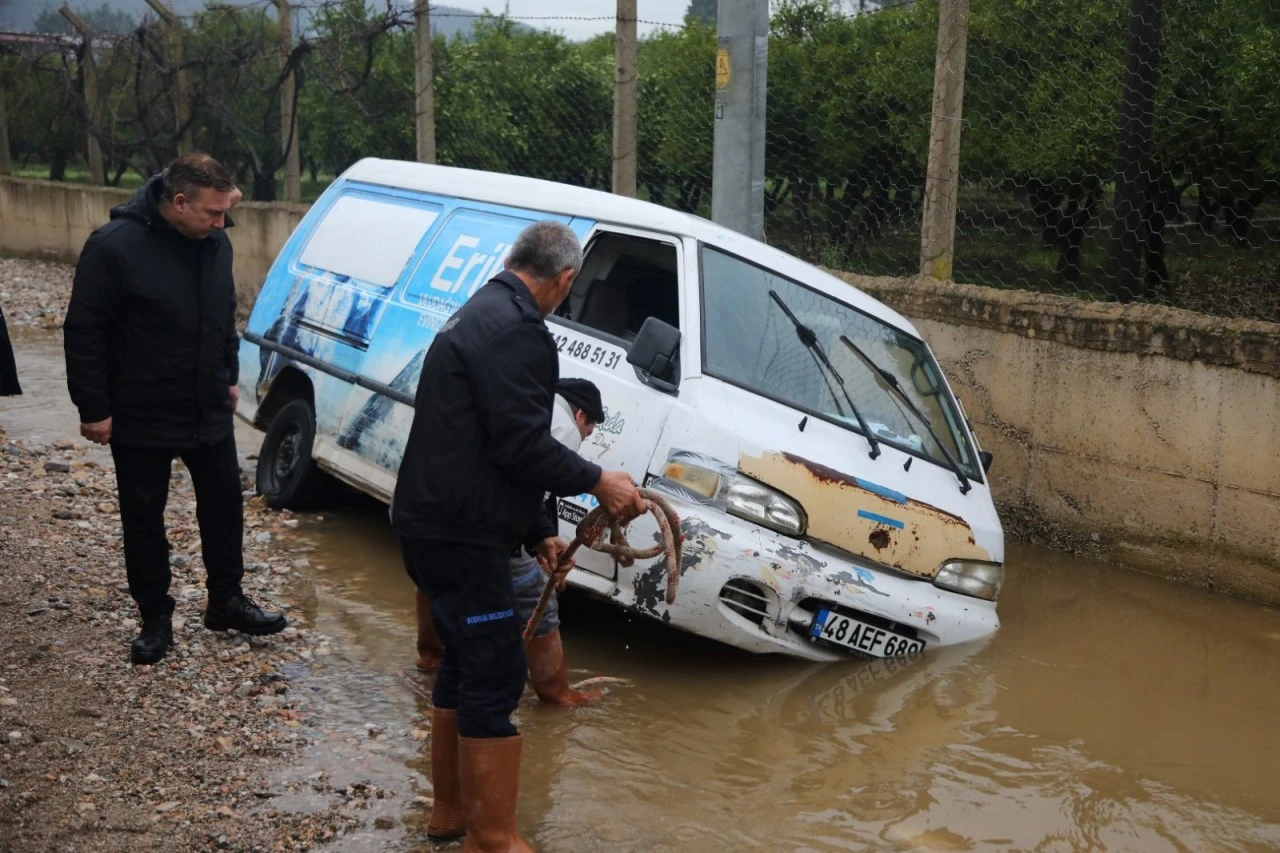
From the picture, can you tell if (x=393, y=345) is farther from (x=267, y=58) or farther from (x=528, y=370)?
(x=267, y=58)

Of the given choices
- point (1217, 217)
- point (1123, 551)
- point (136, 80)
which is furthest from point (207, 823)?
point (136, 80)

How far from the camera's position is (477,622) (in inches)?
153

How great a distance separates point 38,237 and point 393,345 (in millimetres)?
15516

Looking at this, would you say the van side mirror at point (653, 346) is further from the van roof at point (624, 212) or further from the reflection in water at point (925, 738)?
the reflection in water at point (925, 738)

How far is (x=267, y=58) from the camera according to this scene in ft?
50.5

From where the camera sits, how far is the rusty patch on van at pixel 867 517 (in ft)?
17.9

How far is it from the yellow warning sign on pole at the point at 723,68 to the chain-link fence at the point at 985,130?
171 cm

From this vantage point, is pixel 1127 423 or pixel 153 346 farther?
pixel 1127 423

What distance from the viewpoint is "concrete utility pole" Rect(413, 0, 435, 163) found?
12797 millimetres

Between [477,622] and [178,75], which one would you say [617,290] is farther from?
[178,75]

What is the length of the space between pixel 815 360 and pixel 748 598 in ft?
3.94

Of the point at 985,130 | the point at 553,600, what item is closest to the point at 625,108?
the point at 985,130

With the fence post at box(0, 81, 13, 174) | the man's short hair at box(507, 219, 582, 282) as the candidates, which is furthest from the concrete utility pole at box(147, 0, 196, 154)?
the man's short hair at box(507, 219, 582, 282)

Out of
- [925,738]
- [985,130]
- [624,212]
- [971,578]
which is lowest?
[925,738]
